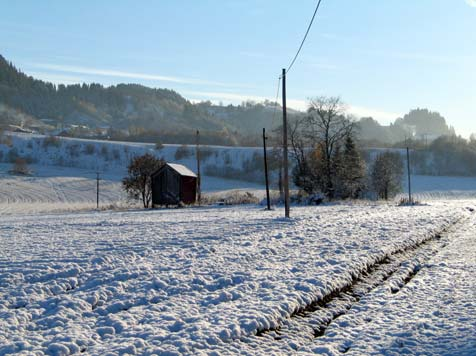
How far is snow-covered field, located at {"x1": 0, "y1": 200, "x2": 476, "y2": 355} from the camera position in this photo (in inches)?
279

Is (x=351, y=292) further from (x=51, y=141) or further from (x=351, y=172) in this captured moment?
(x=51, y=141)

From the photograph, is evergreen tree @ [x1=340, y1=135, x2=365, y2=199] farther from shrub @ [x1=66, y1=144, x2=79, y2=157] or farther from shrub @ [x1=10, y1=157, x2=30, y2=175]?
shrub @ [x1=66, y1=144, x2=79, y2=157]

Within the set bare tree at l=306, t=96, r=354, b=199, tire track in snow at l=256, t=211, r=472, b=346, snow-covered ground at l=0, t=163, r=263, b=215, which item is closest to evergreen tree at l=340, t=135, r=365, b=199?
bare tree at l=306, t=96, r=354, b=199

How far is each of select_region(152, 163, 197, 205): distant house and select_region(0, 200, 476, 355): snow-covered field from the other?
37.4 m

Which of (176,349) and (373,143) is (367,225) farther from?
(373,143)

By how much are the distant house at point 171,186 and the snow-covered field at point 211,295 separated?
3740cm

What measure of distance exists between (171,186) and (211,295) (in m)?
46.3

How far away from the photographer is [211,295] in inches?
376

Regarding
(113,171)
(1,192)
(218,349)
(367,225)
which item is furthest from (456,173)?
(218,349)

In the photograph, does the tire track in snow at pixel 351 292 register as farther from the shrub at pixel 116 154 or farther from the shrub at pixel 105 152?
the shrub at pixel 105 152

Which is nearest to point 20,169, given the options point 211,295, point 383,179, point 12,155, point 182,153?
point 12,155

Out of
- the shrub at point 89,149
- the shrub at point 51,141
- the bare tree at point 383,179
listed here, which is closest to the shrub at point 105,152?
the shrub at point 89,149

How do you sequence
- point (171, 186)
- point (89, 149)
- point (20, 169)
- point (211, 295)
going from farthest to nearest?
point (89, 149)
point (20, 169)
point (171, 186)
point (211, 295)

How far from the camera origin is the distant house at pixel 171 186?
5491 centimetres
